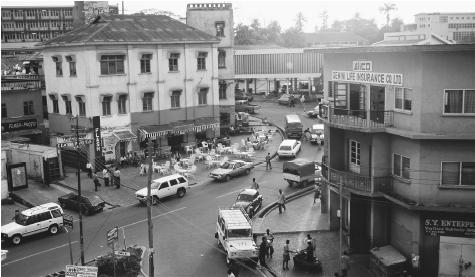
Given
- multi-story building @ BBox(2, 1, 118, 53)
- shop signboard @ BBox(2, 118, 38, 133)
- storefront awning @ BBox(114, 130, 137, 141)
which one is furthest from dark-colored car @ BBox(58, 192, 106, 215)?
multi-story building @ BBox(2, 1, 118, 53)

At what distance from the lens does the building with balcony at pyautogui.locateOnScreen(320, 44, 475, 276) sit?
940 inches

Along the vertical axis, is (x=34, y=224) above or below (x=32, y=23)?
Answer: below

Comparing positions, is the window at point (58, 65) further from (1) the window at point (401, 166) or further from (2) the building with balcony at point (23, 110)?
(1) the window at point (401, 166)

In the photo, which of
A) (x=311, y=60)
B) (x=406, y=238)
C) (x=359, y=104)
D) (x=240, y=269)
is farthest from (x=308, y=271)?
(x=311, y=60)

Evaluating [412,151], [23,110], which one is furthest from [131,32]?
[412,151]

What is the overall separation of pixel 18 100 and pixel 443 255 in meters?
41.9

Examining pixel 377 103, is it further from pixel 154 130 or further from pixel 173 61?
pixel 173 61

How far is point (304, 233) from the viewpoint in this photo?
31.6m

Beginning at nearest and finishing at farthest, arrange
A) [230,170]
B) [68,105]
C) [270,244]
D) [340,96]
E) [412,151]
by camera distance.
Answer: [412,151] → [270,244] → [340,96] → [230,170] → [68,105]

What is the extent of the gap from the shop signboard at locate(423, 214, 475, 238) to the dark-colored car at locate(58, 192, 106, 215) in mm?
21234

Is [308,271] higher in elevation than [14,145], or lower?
lower

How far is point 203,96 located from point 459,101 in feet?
A: 117

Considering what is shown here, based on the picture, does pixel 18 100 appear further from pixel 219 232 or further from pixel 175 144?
pixel 219 232

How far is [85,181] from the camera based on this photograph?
42750 mm
